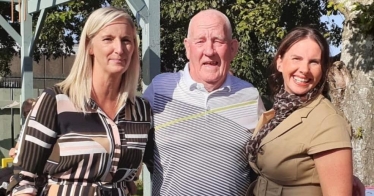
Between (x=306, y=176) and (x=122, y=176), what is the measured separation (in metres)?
0.80

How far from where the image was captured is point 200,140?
2877 mm

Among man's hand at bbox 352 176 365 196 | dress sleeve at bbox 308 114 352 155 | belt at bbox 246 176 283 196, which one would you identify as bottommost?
belt at bbox 246 176 283 196

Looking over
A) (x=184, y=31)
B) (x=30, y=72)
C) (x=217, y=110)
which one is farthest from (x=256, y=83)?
(x=217, y=110)

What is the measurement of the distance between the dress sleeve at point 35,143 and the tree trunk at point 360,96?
14.2 feet

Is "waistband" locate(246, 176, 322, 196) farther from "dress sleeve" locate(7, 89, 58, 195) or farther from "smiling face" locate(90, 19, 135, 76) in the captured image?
"dress sleeve" locate(7, 89, 58, 195)

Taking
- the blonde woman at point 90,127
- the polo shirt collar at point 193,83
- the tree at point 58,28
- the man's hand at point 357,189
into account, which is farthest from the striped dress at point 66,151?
the tree at point 58,28

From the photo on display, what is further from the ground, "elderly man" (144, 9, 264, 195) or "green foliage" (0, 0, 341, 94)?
"green foliage" (0, 0, 341, 94)

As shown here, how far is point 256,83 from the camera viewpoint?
39.7 feet

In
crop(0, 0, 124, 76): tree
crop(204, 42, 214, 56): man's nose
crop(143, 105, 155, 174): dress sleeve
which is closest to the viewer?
crop(204, 42, 214, 56): man's nose

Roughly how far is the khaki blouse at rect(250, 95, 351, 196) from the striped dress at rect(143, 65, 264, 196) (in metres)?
0.28

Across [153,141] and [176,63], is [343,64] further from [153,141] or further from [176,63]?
[176,63]

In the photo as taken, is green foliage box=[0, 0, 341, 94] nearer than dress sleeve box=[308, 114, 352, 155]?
No

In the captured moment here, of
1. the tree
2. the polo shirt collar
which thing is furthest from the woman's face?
the tree

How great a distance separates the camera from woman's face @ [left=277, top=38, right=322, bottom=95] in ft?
8.32
